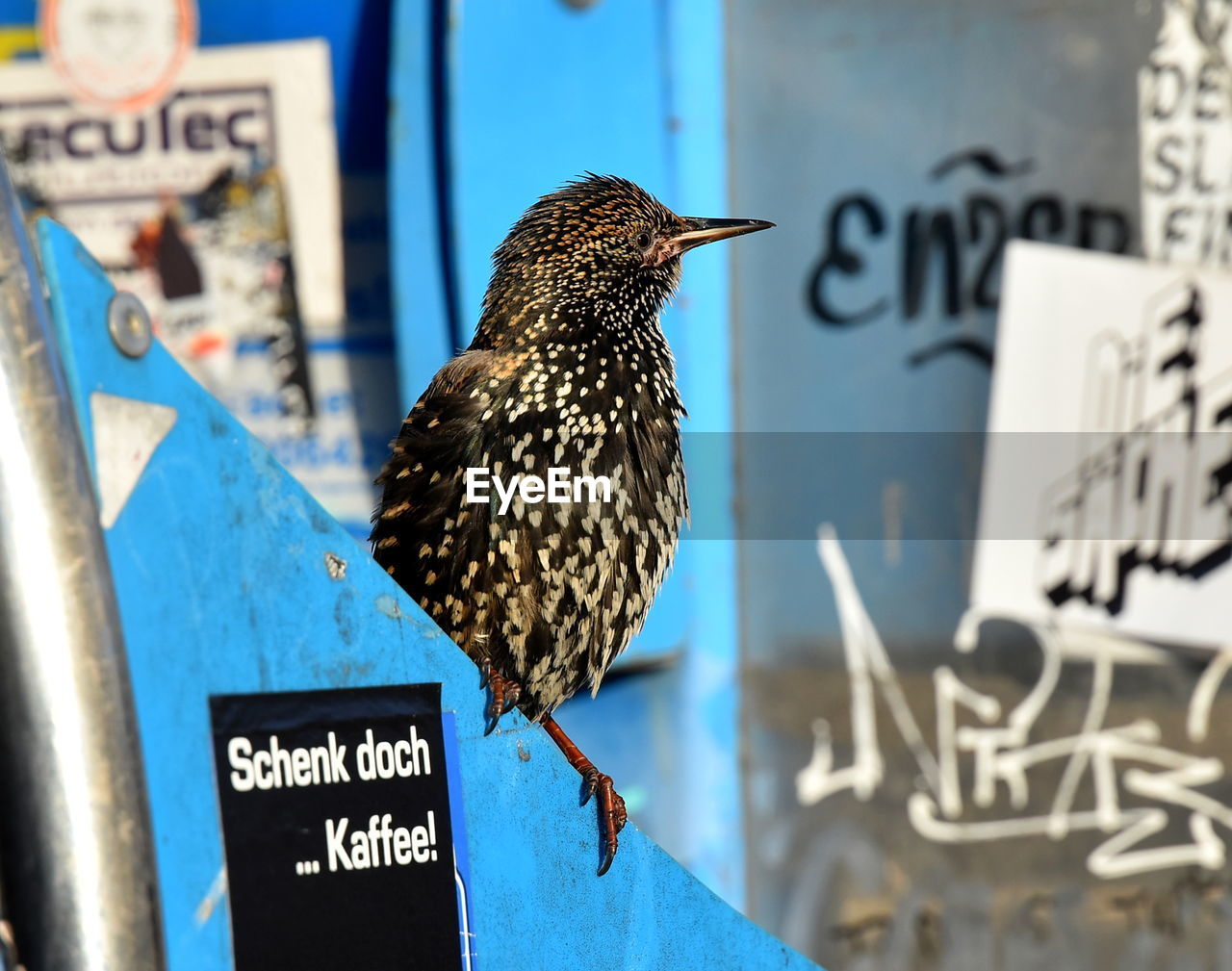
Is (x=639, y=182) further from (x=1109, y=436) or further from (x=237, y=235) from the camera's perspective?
(x=1109, y=436)

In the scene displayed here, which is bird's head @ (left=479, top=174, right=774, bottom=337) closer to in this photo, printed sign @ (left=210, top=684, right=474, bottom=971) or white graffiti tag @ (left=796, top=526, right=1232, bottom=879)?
printed sign @ (left=210, top=684, right=474, bottom=971)

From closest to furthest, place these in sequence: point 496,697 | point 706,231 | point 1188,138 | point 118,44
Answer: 1. point 496,697
2. point 706,231
3. point 118,44
4. point 1188,138

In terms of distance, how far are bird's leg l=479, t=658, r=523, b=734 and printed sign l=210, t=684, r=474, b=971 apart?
5cm

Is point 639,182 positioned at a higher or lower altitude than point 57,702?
higher

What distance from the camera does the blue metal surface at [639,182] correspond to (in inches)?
122

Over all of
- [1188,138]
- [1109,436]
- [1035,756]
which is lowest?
[1035,756]

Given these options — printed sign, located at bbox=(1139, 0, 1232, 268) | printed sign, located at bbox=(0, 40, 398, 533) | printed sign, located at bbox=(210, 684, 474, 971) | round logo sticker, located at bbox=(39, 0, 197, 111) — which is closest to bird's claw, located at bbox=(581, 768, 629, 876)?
printed sign, located at bbox=(210, 684, 474, 971)

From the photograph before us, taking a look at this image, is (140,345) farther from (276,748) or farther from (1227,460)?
(1227,460)

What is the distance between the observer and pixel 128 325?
0.78 meters

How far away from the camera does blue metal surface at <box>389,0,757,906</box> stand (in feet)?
10.2

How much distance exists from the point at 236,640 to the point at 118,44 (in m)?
3.10

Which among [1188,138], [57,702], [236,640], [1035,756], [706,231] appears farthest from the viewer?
[1035,756]

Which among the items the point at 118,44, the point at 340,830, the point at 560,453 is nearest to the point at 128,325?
the point at 340,830

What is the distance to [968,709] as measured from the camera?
4.02m
